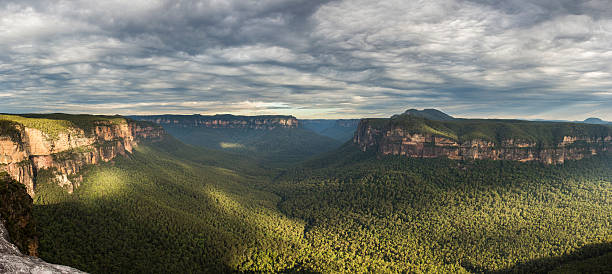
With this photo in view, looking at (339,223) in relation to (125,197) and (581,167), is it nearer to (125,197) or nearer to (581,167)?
(125,197)

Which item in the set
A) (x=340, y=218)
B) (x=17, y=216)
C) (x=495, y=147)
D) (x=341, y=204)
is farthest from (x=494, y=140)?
(x=17, y=216)

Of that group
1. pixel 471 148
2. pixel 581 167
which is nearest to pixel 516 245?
pixel 471 148

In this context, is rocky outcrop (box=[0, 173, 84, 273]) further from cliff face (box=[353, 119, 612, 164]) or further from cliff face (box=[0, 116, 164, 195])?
cliff face (box=[353, 119, 612, 164])

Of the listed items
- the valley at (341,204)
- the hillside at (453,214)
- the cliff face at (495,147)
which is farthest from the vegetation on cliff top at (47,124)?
the cliff face at (495,147)

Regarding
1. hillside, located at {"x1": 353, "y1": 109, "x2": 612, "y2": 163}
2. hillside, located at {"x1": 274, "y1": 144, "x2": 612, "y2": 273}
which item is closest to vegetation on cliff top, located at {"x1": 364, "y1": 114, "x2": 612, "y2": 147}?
hillside, located at {"x1": 353, "y1": 109, "x2": 612, "y2": 163}

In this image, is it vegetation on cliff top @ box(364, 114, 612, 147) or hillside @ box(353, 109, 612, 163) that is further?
vegetation on cliff top @ box(364, 114, 612, 147)

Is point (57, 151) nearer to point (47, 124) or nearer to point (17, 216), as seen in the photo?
point (47, 124)
